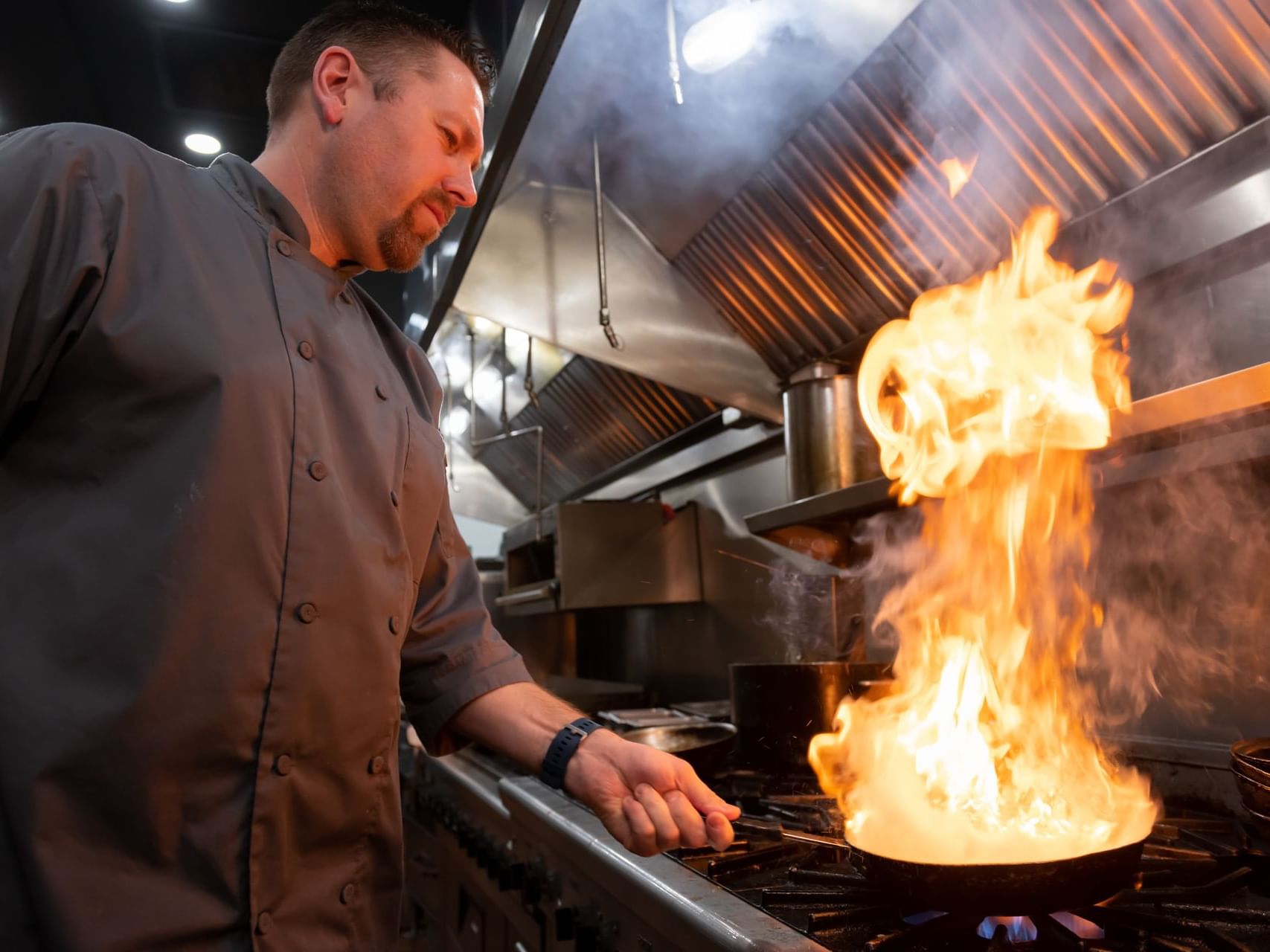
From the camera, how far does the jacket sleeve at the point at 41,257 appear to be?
99cm

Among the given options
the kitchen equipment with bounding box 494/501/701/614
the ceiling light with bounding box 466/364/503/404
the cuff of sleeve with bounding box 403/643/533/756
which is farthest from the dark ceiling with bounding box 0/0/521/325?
the cuff of sleeve with bounding box 403/643/533/756

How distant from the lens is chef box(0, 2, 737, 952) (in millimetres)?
961

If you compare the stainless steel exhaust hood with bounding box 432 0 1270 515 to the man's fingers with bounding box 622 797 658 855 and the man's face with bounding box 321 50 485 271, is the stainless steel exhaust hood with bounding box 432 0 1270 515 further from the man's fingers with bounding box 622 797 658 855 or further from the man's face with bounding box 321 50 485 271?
the man's fingers with bounding box 622 797 658 855

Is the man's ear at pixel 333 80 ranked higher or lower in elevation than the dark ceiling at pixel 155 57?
lower

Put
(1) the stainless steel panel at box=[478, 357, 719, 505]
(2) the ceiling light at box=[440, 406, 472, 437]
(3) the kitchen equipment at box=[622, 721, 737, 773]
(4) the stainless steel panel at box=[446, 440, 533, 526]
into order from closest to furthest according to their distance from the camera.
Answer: (3) the kitchen equipment at box=[622, 721, 737, 773]
(1) the stainless steel panel at box=[478, 357, 719, 505]
(2) the ceiling light at box=[440, 406, 472, 437]
(4) the stainless steel panel at box=[446, 440, 533, 526]

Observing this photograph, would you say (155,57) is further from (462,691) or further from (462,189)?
(462,691)

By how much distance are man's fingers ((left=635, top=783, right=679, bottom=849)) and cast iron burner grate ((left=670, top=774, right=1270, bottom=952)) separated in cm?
20

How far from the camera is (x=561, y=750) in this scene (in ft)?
4.23

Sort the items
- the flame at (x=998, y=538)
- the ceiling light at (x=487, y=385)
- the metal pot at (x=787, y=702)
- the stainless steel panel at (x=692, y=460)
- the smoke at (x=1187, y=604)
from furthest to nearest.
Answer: the ceiling light at (x=487, y=385), the stainless steel panel at (x=692, y=460), the metal pot at (x=787, y=702), the smoke at (x=1187, y=604), the flame at (x=998, y=538)

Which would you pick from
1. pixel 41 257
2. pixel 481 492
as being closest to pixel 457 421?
pixel 481 492

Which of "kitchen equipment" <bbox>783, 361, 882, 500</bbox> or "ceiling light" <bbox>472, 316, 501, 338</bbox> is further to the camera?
"ceiling light" <bbox>472, 316, 501, 338</bbox>

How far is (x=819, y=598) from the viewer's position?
2.81 meters

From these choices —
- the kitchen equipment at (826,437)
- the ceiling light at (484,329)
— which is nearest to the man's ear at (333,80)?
the kitchen equipment at (826,437)

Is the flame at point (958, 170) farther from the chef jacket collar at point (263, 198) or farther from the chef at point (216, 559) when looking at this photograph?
the chef jacket collar at point (263, 198)
